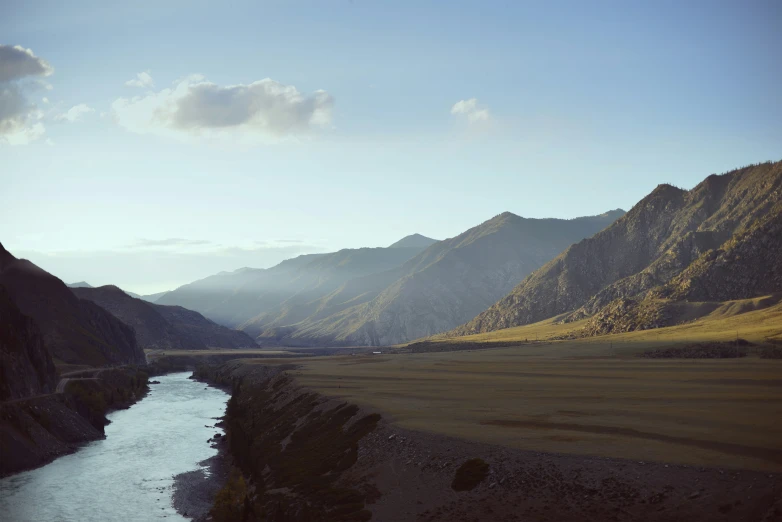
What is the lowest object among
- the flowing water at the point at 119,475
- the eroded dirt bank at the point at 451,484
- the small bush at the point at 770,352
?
the small bush at the point at 770,352

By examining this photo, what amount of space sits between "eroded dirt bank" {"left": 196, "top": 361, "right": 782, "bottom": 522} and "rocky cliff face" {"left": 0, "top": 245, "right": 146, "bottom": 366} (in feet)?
349

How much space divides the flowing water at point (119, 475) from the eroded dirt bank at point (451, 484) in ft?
30.3


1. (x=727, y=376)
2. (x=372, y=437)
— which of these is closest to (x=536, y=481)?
(x=372, y=437)

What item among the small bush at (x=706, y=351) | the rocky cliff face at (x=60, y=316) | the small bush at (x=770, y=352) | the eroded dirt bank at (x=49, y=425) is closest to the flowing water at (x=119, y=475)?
the eroded dirt bank at (x=49, y=425)

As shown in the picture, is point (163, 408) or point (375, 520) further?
point (163, 408)

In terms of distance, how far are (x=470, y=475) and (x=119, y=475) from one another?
41.7 m

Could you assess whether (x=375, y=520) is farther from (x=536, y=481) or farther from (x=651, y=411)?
(x=651, y=411)

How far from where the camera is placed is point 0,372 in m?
77.2

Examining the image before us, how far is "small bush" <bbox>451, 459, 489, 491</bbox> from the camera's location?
36906mm

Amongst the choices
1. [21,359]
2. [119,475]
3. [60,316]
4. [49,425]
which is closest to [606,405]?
[119,475]

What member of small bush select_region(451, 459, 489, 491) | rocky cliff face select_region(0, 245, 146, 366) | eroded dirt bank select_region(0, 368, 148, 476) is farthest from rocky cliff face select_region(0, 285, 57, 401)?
small bush select_region(451, 459, 489, 491)

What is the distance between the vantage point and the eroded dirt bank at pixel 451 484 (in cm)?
2947

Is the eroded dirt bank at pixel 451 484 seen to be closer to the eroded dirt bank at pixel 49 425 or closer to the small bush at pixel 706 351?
the eroded dirt bank at pixel 49 425

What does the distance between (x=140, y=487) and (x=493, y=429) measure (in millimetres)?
34740
